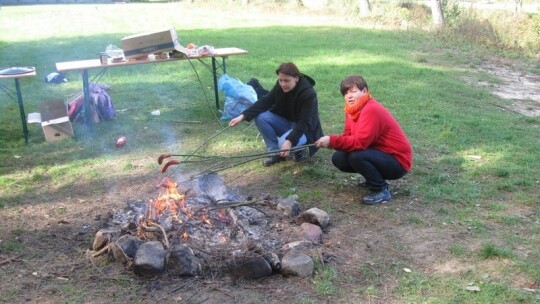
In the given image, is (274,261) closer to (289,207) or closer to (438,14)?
(289,207)

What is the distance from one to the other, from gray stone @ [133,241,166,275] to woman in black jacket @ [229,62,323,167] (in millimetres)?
1800

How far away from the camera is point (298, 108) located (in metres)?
5.51

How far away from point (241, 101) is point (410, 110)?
2.60 m

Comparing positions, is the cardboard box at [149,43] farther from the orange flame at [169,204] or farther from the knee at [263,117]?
the orange flame at [169,204]

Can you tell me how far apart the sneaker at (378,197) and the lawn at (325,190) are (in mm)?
85

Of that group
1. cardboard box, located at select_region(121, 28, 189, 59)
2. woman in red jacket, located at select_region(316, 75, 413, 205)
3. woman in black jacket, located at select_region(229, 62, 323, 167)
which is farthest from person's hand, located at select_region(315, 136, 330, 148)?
cardboard box, located at select_region(121, 28, 189, 59)

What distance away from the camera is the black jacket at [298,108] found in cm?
524

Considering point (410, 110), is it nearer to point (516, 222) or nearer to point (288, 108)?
point (288, 108)

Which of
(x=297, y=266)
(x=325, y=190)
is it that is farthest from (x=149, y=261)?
(x=325, y=190)

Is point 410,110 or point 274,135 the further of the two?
point 410,110

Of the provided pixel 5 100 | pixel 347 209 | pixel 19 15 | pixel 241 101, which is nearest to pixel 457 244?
pixel 347 209

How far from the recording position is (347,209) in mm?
4684

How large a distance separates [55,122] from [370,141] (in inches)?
165

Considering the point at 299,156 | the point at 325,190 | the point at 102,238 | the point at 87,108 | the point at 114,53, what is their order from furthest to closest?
1. the point at 114,53
2. the point at 87,108
3. the point at 299,156
4. the point at 325,190
5. the point at 102,238
